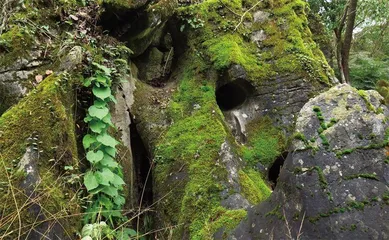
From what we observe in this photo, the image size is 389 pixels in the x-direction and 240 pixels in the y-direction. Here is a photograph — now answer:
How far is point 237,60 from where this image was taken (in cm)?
660

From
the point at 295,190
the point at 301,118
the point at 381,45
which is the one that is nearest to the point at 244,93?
the point at 301,118

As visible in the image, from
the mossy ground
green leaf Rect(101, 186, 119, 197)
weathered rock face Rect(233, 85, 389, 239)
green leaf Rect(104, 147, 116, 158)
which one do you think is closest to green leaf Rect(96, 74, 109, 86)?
green leaf Rect(104, 147, 116, 158)

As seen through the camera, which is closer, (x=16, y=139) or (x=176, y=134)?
(x=16, y=139)


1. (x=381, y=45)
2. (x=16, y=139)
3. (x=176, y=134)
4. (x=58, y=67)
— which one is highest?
(x=58, y=67)

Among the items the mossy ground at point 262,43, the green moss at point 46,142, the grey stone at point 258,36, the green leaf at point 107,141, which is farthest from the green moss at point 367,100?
the grey stone at point 258,36

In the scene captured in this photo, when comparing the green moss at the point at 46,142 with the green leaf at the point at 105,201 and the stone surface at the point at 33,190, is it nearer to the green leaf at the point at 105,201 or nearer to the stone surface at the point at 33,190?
the stone surface at the point at 33,190

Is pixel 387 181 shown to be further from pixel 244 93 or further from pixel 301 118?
pixel 244 93

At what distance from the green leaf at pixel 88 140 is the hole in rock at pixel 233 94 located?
112 inches

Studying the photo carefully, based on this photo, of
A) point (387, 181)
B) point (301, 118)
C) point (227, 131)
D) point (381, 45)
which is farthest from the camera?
point (381, 45)

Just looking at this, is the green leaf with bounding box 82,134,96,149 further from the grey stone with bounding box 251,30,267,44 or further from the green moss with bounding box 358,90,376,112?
the grey stone with bounding box 251,30,267,44

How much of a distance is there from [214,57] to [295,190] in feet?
11.8

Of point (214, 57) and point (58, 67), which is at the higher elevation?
point (58, 67)

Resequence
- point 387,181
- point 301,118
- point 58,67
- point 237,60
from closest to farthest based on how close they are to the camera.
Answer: point 387,181
point 301,118
point 58,67
point 237,60

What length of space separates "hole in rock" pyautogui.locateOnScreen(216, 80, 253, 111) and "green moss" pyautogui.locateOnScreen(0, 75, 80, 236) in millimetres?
3115
